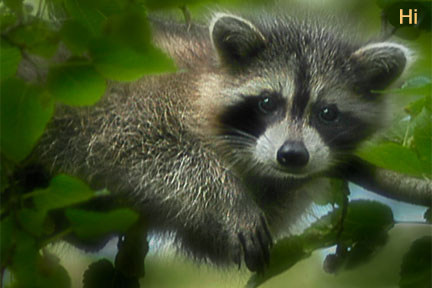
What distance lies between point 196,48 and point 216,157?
0.93 ft

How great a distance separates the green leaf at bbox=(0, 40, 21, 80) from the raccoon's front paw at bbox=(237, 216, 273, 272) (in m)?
0.69

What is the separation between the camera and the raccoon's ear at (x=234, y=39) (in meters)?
1.41

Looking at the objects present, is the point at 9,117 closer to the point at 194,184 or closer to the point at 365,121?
the point at 194,184

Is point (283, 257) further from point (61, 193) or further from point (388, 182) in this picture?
point (61, 193)

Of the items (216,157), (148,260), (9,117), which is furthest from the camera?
(216,157)

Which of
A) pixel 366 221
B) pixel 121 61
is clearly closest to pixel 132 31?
pixel 121 61

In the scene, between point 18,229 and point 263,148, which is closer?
point 18,229

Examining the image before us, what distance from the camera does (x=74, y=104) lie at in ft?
2.37

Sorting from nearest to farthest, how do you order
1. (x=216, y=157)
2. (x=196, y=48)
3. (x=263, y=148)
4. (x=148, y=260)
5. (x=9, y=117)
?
1. (x=9, y=117)
2. (x=148, y=260)
3. (x=263, y=148)
4. (x=216, y=157)
5. (x=196, y=48)

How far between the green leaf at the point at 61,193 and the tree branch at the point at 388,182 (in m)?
0.69

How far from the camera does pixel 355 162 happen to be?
1.35 metres

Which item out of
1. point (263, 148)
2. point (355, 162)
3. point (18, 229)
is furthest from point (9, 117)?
point (355, 162)

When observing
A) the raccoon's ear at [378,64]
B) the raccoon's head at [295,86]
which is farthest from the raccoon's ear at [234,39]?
the raccoon's ear at [378,64]

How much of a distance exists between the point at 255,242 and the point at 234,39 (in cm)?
45
